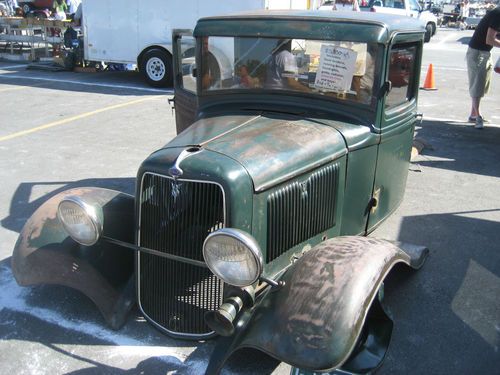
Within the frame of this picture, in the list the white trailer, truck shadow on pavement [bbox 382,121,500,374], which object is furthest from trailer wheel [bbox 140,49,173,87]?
truck shadow on pavement [bbox 382,121,500,374]

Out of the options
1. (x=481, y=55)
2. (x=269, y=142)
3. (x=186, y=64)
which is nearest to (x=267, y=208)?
(x=269, y=142)

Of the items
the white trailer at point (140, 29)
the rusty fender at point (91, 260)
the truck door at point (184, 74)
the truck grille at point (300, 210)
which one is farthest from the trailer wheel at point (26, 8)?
the truck grille at point (300, 210)

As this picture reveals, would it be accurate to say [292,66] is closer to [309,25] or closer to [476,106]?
[309,25]

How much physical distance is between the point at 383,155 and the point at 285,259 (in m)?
1.25

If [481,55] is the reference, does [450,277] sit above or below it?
below

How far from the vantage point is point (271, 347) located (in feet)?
7.67

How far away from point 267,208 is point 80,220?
1.07m

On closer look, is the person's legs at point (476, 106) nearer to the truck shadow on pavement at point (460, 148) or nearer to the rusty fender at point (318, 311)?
the truck shadow on pavement at point (460, 148)

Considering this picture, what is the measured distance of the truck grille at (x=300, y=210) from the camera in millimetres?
2857

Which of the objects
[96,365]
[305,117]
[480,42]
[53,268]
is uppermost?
[480,42]

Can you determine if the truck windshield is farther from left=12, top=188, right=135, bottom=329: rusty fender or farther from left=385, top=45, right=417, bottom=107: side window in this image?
left=12, top=188, right=135, bottom=329: rusty fender

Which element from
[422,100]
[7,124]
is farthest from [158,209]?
[422,100]

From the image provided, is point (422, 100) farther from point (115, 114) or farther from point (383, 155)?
point (383, 155)

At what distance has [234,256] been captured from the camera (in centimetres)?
237
